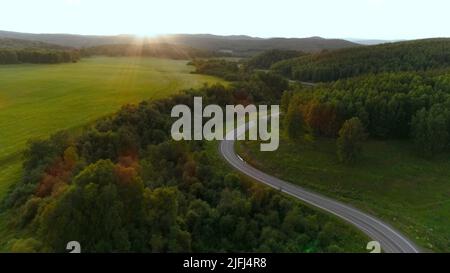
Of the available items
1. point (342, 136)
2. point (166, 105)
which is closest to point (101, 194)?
point (342, 136)

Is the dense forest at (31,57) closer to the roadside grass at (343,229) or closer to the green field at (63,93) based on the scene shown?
the green field at (63,93)

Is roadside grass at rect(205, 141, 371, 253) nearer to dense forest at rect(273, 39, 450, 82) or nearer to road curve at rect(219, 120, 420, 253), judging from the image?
road curve at rect(219, 120, 420, 253)

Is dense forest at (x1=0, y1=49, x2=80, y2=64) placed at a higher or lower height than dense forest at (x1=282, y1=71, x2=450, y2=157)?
higher

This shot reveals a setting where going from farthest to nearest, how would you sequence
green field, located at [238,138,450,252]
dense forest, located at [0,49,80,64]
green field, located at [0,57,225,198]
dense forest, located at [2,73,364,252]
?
dense forest, located at [0,49,80,64]
green field, located at [0,57,225,198]
green field, located at [238,138,450,252]
dense forest, located at [2,73,364,252]

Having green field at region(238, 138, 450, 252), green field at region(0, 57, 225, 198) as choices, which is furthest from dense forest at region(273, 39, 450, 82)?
green field at region(238, 138, 450, 252)

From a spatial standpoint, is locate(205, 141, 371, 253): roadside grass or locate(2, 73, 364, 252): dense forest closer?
locate(2, 73, 364, 252): dense forest

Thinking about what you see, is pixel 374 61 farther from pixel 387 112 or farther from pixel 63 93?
pixel 63 93

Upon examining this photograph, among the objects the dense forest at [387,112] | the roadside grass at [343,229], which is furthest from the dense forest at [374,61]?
the roadside grass at [343,229]
